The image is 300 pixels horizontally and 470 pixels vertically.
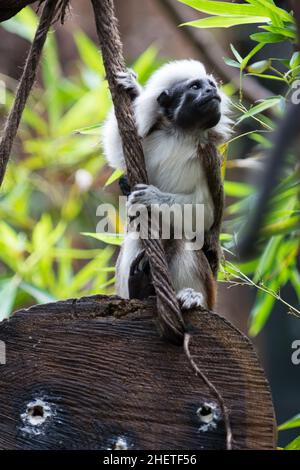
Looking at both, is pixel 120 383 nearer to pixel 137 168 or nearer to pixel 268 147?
pixel 137 168

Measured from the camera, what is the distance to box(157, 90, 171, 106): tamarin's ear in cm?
289

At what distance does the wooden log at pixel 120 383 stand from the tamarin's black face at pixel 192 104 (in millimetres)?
941

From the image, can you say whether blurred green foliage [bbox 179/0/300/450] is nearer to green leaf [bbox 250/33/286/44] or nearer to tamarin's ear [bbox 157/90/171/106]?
green leaf [bbox 250/33/286/44]

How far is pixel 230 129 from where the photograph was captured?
2.84m

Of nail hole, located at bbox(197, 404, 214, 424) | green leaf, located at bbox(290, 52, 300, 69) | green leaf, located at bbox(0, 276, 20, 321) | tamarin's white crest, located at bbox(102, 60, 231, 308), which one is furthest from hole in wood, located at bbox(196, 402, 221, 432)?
green leaf, located at bbox(0, 276, 20, 321)

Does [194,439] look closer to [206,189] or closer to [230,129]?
[206,189]

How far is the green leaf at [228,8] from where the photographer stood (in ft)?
8.47

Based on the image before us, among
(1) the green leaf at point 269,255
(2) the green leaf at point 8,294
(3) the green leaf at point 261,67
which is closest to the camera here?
(3) the green leaf at point 261,67

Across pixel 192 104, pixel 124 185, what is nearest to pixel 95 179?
pixel 192 104

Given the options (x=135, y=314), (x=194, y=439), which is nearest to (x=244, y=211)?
(x=135, y=314)

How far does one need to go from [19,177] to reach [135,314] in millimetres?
3481

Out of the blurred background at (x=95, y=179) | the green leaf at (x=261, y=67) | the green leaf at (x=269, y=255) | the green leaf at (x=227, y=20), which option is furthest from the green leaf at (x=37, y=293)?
the green leaf at (x=227, y=20)

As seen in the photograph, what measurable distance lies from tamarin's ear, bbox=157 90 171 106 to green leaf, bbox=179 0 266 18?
38cm

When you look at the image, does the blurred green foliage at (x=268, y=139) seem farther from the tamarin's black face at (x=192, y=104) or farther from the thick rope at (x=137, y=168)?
the thick rope at (x=137, y=168)
